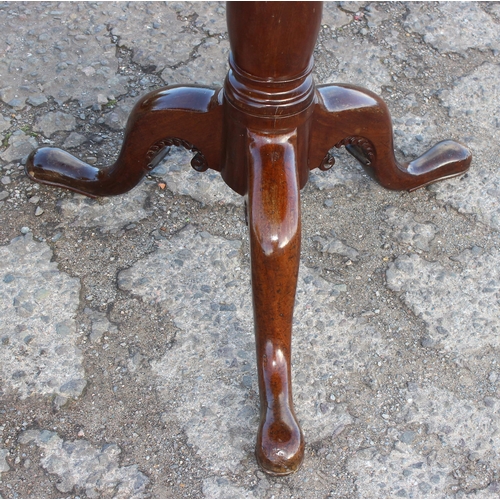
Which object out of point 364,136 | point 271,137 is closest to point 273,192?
point 271,137

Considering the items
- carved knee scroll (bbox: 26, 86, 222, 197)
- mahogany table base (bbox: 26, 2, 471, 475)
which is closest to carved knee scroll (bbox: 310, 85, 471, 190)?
mahogany table base (bbox: 26, 2, 471, 475)

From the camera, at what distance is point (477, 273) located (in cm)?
127

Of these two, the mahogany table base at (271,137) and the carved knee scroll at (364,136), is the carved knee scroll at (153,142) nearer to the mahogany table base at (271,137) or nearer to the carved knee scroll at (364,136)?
the mahogany table base at (271,137)

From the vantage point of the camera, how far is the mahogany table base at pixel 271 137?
0.89 metres

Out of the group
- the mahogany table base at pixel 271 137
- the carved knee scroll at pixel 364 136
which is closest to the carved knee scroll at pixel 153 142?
the mahogany table base at pixel 271 137

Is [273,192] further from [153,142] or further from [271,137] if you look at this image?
[153,142]

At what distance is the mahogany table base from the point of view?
2.92 ft

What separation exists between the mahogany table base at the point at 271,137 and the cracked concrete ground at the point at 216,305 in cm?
11

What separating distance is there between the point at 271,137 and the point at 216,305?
1.20 ft

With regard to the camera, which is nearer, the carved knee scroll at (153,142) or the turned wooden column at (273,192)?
the turned wooden column at (273,192)

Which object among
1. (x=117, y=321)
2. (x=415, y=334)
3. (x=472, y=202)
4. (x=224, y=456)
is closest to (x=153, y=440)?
(x=224, y=456)

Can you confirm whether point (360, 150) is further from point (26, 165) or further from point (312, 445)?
point (26, 165)

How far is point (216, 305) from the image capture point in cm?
120

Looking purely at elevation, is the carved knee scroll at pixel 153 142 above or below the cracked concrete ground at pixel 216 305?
above
